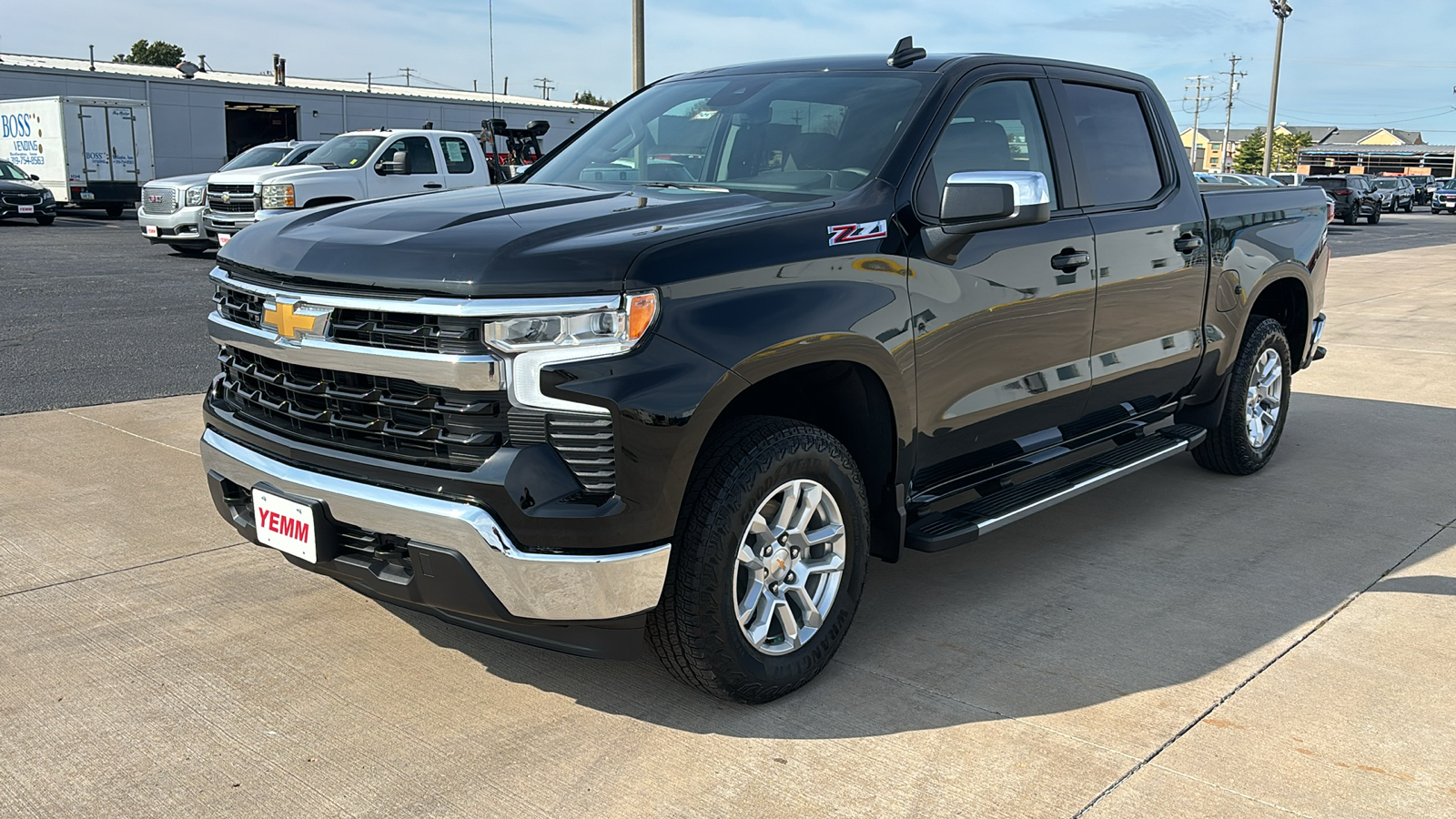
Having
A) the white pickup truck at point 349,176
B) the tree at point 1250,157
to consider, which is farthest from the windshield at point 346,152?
the tree at point 1250,157

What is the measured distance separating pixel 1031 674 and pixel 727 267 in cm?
159

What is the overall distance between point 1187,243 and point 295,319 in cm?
370

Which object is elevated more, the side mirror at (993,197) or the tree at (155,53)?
the tree at (155,53)

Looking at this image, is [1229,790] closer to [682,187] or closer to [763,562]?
[763,562]

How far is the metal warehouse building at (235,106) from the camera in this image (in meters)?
37.3

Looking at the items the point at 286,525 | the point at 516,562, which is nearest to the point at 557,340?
the point at 516,562

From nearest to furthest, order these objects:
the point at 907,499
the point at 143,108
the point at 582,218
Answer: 1. the point at 582,218
2. the point at 907,499
3. the point at 143,108

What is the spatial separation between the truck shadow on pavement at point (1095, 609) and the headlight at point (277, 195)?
12487mm

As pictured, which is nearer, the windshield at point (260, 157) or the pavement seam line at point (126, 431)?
the pavement seam line at point (126, 431)

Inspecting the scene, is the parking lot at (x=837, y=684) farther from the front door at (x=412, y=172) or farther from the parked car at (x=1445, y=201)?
the parked car at (x=1445, y=201)

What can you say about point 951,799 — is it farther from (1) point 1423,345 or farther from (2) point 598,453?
(1) point 1423,345

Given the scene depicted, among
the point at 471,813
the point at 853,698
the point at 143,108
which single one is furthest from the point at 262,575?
the point at 143,108

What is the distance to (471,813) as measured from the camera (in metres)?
2.92

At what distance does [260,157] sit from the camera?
19.2 metres
